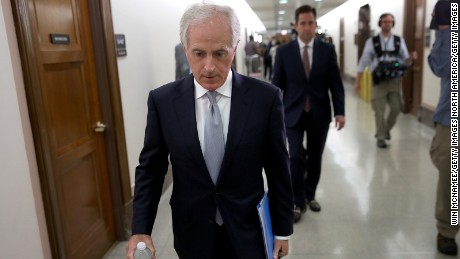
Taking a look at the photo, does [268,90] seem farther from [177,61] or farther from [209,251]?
[177,61]

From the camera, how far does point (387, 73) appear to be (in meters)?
4.97

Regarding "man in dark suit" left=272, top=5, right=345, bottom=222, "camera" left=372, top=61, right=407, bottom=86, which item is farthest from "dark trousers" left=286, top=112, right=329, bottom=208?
"camera" left=372, top=61, right=407, bottom=86

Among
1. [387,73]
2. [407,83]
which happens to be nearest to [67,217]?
[387,73]

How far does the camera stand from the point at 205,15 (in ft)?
3.66

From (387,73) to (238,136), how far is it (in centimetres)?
434

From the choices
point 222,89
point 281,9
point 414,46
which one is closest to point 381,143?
point 414,46

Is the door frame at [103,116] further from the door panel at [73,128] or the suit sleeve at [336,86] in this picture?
the suit sleeve at [336,86]

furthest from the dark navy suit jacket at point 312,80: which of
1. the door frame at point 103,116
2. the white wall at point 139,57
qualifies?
the door frame at point 103,116

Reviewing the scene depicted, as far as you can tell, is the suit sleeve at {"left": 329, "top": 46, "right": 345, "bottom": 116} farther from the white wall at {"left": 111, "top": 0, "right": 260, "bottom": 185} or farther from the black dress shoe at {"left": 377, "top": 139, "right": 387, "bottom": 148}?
the black dress shoe at {"left": 377, "top": 139, "right": 387, "bottom": 148}

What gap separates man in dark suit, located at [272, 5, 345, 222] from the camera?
2.91m

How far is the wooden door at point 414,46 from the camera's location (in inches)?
257

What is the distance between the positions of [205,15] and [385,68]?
175 inches

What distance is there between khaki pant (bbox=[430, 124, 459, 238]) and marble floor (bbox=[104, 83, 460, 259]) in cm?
21

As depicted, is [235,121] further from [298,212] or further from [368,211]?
[368,211]
